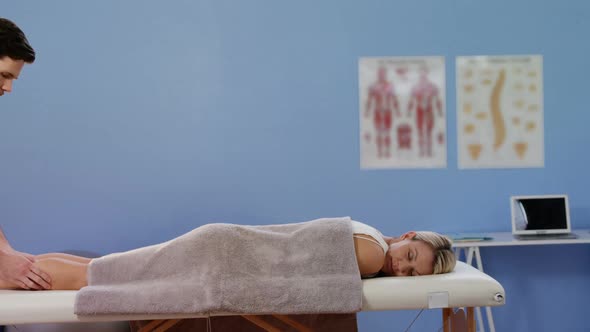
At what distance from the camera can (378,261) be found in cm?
199

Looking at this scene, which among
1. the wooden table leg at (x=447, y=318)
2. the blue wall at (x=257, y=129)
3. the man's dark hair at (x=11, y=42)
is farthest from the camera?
the blue wall at (x=257, y=129)

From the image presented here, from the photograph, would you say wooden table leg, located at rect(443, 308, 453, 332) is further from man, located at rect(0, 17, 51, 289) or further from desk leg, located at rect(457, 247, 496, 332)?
man, located at rect(0, 17, 51, 289)

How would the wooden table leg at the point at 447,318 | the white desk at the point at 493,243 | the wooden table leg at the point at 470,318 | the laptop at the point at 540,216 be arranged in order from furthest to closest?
the laptop at the point at 540,216 → the white desk at the point at 493,243 → the wooden table leg at the point at 447,318 → the wooden table leg at the point at 470,318

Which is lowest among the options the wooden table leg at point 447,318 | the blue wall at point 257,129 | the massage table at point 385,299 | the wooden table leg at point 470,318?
the wooden table leg at point 447,318

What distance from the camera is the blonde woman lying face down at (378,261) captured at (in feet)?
6.48

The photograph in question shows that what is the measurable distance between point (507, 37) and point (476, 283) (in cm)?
164

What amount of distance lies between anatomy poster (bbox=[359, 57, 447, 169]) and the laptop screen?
1.34 ft

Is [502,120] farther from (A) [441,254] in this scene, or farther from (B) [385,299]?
(B) [385,299]

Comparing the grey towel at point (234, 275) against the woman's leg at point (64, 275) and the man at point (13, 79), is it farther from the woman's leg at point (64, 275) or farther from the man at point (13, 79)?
the man at point (13, 79)

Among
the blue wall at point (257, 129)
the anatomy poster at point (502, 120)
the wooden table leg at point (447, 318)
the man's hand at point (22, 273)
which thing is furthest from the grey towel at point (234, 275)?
the anatomy poster at point (502, 120)

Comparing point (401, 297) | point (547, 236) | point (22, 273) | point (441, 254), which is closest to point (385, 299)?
point (401, 297)

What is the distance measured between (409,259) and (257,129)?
1.31 meters

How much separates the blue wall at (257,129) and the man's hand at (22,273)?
116cm

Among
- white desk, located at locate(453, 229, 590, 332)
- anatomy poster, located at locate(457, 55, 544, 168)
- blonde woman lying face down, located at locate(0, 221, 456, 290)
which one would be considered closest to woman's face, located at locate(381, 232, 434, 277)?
blonde woman lying face down, located at locate(0, 221, 456, 290)
